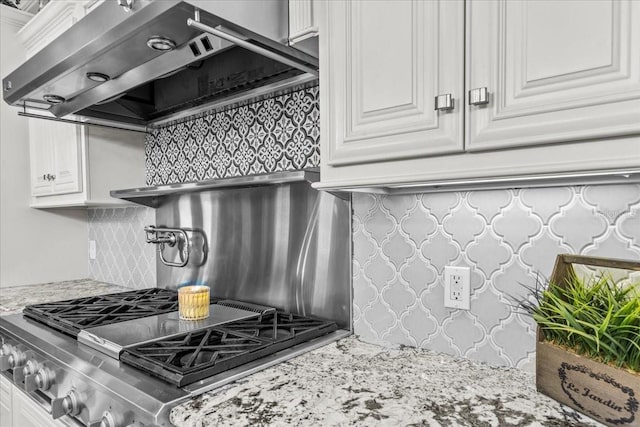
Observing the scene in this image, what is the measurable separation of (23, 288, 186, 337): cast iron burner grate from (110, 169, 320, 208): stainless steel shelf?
1.52 ft

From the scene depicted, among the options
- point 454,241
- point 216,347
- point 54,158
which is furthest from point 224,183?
point 54,158

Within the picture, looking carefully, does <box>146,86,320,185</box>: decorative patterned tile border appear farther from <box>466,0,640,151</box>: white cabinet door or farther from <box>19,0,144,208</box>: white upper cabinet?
<box>466,0,640,151</box>: white cabinet door

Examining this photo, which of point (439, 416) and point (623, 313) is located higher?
point (623, 313)

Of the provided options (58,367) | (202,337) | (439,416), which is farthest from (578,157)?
(58,367)

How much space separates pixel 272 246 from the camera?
154cm

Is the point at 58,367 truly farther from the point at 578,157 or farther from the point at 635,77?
the point at 635,77

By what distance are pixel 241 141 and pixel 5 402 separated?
4.56ft

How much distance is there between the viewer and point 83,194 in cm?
203

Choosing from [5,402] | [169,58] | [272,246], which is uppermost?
[169,58]

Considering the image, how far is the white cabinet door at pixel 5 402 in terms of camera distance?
4.96 ft

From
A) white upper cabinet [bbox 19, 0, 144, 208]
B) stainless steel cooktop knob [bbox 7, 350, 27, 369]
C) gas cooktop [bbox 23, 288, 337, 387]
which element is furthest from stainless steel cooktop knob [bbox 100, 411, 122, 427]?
white upper cabinet [bbox 19, 0, 144, 208]

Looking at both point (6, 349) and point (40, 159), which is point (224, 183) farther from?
point (40, 159)

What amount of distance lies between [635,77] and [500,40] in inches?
8.5

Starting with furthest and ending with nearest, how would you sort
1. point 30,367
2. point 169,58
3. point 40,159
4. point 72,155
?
point 40,159, point 72,155, point 30,367, point 169,58
